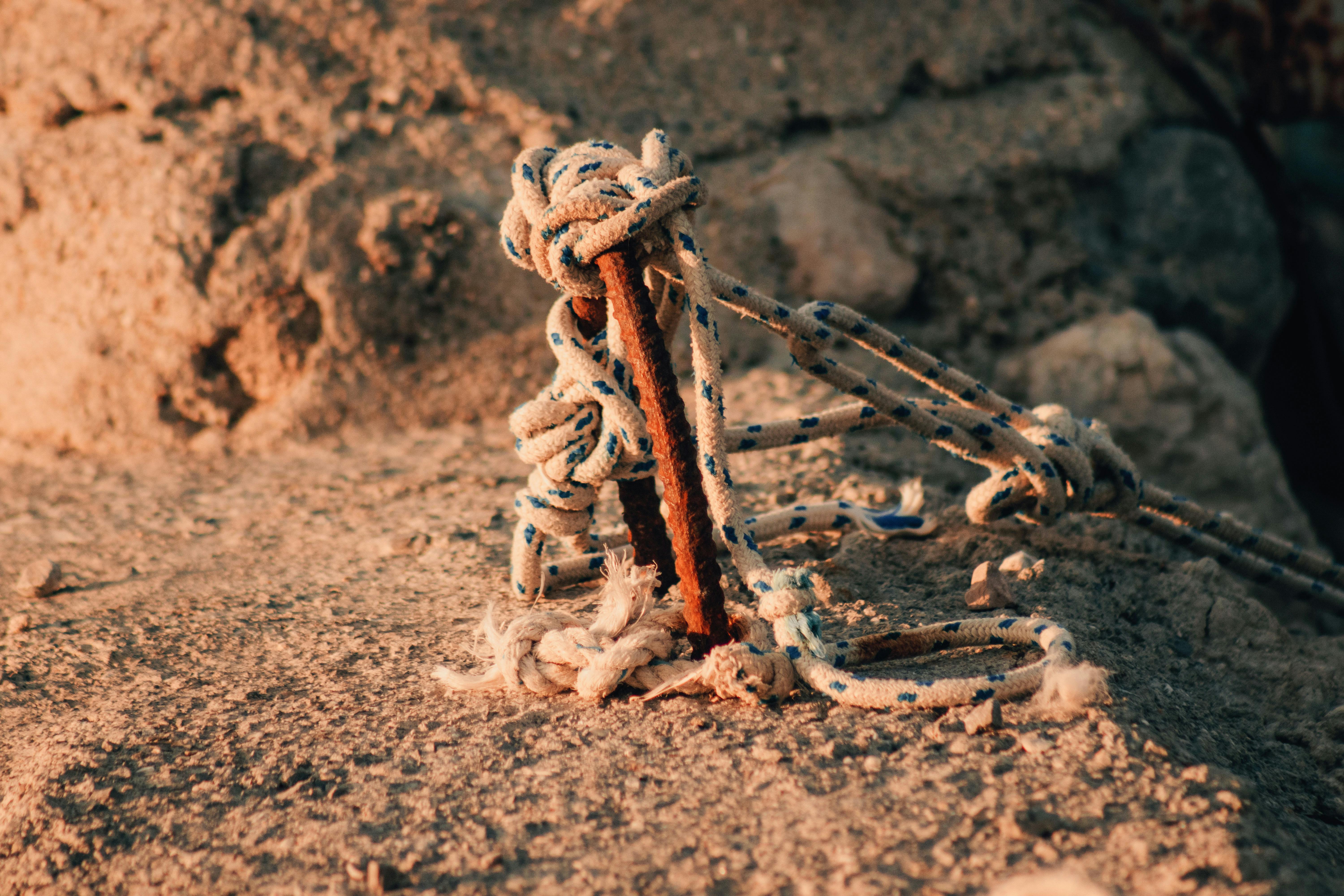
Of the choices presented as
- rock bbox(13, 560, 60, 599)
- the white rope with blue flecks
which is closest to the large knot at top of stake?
the white rope with blue flecks

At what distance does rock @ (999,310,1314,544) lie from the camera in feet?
8.05

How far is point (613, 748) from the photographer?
1094 millimetres

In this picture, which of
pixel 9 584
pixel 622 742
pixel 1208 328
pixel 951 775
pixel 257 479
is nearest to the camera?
pixel 951 775

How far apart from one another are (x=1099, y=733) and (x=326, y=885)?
0.78 metres

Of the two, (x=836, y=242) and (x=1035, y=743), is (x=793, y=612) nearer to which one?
(x=1035, y=743)

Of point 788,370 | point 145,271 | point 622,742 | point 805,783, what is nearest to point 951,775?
point 805,783

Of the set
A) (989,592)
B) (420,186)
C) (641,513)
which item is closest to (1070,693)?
(989,592)

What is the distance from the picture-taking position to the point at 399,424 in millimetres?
2324

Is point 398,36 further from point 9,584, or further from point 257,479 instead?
point 9,584

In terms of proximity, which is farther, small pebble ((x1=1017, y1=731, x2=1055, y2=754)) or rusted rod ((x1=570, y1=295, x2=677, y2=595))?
rusted rod ((x1=570, y1=295, x2=677, y2=595))

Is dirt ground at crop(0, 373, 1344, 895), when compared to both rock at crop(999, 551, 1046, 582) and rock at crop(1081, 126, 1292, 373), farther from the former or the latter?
rock at crop(1081, 126, 1292, 373)

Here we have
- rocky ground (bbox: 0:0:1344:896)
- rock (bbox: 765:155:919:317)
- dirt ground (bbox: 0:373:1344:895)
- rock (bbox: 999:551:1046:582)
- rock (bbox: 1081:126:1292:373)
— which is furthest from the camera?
rock (bbox: 1081:126:1292:373)

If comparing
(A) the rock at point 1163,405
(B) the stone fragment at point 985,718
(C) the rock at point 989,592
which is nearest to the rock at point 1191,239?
(A) the rock at point 1163,405

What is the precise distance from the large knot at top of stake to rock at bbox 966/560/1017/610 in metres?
0.64
